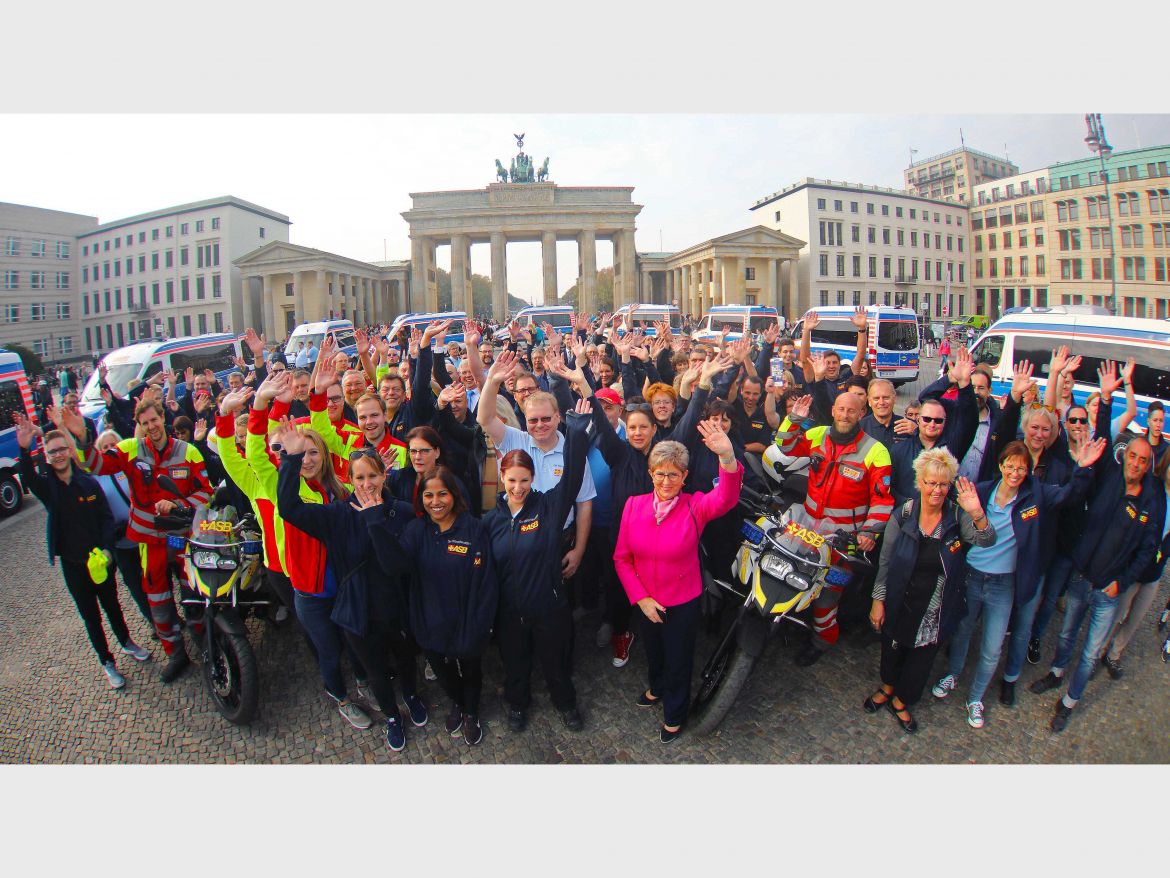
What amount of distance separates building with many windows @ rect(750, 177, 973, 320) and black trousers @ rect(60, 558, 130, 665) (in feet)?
192

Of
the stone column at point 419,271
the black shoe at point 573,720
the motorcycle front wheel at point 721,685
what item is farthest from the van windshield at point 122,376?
the stone column at point 419,271

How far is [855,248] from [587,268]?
2902cm

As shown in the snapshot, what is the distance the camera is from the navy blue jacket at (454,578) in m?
2.94

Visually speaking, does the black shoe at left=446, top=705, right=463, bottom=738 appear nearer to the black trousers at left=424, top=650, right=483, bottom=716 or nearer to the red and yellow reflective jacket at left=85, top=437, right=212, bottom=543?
the black trousers at left=424, top=650, right=483, bottom=716

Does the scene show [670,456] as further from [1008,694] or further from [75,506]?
[75,506]

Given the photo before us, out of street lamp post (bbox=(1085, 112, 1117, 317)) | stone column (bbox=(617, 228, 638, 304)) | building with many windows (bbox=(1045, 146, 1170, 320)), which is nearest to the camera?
street lamp post (bbox=(1085, 112, 1117, 317))

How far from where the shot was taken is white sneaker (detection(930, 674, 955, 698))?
346 cm

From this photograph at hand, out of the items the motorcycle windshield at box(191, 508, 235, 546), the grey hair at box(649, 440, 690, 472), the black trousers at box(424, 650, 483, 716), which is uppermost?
the grey hair at box(649, 440, 690, 472)

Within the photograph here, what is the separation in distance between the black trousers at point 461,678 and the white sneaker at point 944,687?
3013 millimetres

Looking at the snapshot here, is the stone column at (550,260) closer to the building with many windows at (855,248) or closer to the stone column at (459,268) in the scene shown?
the stone column at (459,268)

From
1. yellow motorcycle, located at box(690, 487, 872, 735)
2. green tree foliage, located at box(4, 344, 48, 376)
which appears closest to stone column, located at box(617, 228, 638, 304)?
green tree foliage, located at box(4, 344, 48, 376)

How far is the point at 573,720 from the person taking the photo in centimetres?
327

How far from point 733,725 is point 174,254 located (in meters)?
49.6

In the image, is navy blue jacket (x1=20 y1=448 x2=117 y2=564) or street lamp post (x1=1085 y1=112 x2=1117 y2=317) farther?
street lamp post (x1=1085 y1=112 x2=1117 y2=317)
